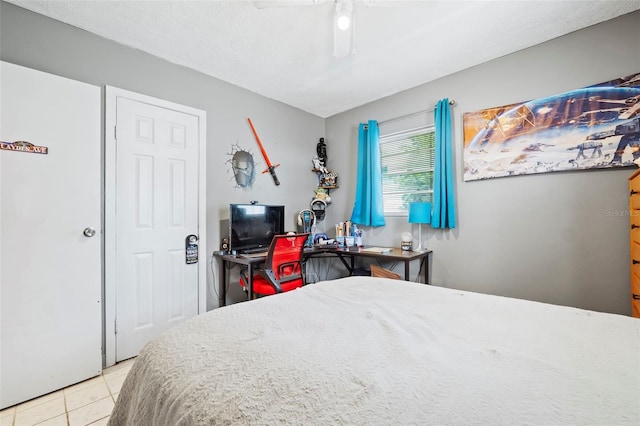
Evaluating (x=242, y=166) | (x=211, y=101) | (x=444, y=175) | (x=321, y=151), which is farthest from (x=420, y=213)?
(x=211, y=101)

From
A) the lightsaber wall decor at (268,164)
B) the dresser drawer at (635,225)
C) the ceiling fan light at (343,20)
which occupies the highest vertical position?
the ceiling fan light at (343,20)

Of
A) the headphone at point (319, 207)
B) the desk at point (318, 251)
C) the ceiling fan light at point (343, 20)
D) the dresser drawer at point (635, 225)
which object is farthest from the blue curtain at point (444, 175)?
the headphone at point (319, 207)

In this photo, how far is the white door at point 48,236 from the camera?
1670 millimetres

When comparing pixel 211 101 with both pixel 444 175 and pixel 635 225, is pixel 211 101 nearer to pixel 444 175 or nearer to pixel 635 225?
pixel 444 175

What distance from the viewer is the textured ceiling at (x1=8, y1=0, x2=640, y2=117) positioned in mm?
1851

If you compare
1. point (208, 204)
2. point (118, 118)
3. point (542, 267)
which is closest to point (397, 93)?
point (542, 267)

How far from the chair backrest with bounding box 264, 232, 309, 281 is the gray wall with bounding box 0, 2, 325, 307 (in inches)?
29.8

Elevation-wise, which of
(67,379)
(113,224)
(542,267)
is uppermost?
(113,224)

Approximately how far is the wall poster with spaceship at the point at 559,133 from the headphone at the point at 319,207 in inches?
72.7

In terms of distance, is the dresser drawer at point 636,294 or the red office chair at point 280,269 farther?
the red office chair at point 280,269

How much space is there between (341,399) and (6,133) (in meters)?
2.47

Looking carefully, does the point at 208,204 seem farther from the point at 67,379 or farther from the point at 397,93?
the point at 397,93

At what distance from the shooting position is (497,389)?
0.61 m

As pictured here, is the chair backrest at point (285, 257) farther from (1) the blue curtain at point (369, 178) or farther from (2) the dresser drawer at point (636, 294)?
(2) the dresser drawer at point (636, 294)
